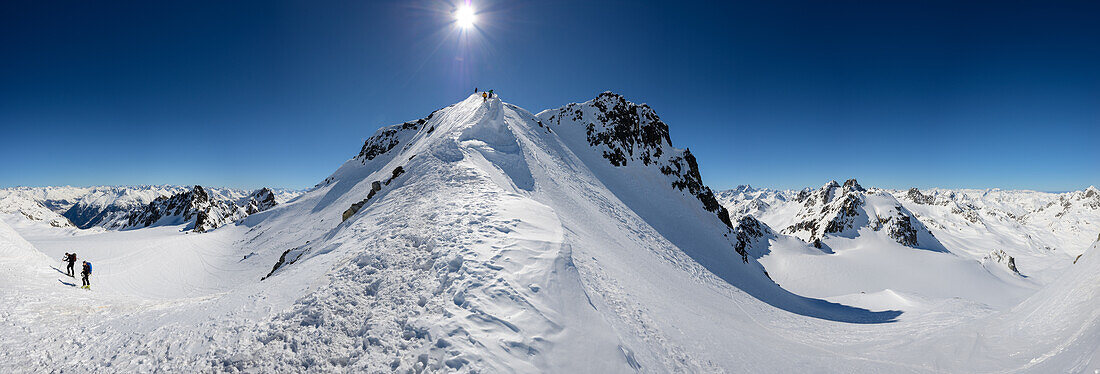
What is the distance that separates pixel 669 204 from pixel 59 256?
2667 inches

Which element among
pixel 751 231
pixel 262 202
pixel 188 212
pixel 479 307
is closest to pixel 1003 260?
pixel 751 231

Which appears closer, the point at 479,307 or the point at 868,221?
the point at 479,307

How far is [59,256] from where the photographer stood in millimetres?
35688

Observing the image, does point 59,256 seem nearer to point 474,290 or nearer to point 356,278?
point 356,278

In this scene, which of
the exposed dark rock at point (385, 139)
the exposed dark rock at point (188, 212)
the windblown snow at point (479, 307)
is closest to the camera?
the windblown snow at point (479, 307)

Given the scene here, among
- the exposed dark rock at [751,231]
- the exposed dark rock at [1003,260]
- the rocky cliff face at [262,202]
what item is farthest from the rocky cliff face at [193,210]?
the exposed dark rock at [1003,260]

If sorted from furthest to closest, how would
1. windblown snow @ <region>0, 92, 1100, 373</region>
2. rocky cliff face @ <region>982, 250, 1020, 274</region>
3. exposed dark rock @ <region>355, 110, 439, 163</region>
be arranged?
rocky cliff face @ <region>982, 250, 1020, 274</region>
exposed dark rock @ <region>355, 110, 439, 163</region>
windblown snow @ <region>0, 92, 1100, 373</region>

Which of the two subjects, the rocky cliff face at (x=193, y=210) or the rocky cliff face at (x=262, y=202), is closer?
the rocky cliff face at (x=193, y=210)

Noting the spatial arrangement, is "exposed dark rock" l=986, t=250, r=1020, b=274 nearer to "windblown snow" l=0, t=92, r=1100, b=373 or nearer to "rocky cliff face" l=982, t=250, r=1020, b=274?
"rocky cliff face" l=982, t=250, r=1020, b=274

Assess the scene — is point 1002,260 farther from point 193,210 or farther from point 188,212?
point 188,212

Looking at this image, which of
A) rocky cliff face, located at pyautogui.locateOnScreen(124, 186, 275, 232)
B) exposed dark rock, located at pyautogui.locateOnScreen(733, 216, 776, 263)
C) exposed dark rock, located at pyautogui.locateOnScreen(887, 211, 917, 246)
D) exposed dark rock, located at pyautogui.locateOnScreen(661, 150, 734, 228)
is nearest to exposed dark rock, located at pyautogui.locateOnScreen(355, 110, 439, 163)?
rocky cliff face, located at pyautogui.locateOnScreen(124, 186, 275, 232)

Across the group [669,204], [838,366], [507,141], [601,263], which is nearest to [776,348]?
[838,366]

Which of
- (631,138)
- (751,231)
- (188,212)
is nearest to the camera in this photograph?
(631,138)

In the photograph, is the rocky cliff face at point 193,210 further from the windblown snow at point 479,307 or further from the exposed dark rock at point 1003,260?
the exposed dark rock at point 1003,260
